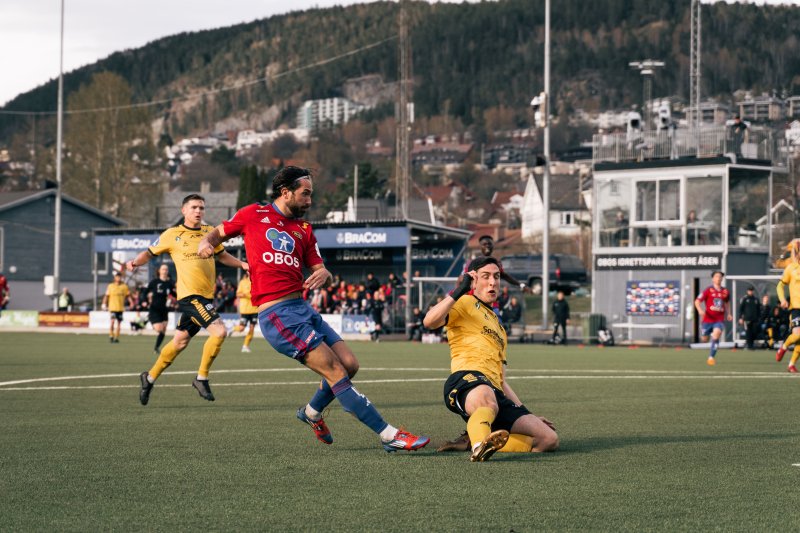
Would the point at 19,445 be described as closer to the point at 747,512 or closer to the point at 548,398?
the point at 747,512

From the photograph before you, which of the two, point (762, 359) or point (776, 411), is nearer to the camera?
point (776, 411)

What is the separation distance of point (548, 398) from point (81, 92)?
3691 inches

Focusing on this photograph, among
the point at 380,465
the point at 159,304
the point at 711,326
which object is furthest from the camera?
the point at 711,326

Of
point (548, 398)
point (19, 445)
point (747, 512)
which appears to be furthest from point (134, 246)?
point (747, 512)

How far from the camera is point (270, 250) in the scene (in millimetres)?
9508

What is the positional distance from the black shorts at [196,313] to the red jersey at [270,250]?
5.06m

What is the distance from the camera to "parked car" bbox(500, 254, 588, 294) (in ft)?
222

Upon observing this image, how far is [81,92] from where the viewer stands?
336 ft

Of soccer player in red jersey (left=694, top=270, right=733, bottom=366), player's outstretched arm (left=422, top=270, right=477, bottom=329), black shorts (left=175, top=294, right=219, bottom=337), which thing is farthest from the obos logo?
soccer player in red jersey (left=694, top=270, right=733, bottom=366)

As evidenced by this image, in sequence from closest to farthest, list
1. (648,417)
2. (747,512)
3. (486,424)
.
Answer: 1. (747,512)
2. (486,424)
3. (648,417)

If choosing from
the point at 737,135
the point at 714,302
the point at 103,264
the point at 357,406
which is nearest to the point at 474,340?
the point at 357,406

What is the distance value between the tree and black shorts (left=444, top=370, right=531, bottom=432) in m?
94.0

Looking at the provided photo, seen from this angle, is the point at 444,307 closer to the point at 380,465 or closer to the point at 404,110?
the point at 380,465

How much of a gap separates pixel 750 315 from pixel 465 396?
2889 cm
